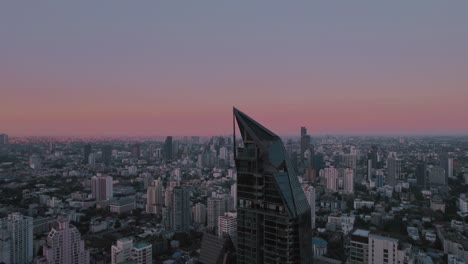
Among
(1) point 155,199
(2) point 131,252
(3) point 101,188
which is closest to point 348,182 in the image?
(1) point 155,199

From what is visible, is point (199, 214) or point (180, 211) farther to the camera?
point (199, 214)

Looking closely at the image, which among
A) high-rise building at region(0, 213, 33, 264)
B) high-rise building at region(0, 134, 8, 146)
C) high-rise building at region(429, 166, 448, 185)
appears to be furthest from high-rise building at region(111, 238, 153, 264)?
high-rise building at region(0, 134, 8, 146)

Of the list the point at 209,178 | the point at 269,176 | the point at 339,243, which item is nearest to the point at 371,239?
the point at 269,176

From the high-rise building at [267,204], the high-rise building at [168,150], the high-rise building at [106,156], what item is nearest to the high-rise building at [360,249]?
the high-rise building at [267,204]

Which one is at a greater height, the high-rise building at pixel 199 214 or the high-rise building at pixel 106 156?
the high-rise building at pixel 106 156

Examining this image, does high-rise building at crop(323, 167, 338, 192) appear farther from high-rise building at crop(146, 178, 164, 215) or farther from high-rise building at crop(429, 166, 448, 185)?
high-rise building at crop(146, 178, 164, 215)

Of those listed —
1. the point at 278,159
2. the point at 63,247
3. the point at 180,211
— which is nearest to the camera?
the point at 278,159

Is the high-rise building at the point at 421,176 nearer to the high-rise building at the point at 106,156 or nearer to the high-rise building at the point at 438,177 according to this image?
the high-rise building at the point at 438,177

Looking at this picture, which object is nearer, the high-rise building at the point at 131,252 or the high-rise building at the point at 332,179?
the high-rise building at the point at 131,252

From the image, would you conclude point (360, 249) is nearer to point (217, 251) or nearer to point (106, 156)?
point (217, 251)
